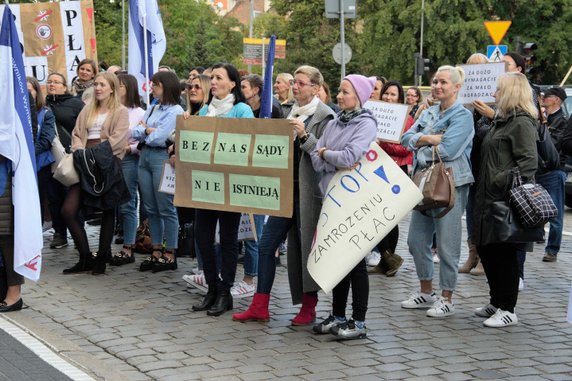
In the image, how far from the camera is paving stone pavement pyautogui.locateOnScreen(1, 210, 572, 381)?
6.47 m

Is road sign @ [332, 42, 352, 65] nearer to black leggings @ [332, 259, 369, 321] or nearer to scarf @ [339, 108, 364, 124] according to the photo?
scarf @ [339, 108, 364, 124]

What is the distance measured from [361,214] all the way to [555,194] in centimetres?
476

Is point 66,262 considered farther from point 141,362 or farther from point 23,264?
point 141,362

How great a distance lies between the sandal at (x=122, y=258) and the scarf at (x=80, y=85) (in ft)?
7.80

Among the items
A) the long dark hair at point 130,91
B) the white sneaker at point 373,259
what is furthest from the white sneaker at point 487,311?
the long dark hair at point 130,91

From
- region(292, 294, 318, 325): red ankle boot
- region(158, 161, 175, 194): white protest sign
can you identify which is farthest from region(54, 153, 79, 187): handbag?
region(292, 294, 318, 325): red ankle boot

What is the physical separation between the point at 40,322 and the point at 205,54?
209ft

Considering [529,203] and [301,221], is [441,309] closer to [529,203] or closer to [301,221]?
[529,203]

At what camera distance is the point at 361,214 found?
7113mm

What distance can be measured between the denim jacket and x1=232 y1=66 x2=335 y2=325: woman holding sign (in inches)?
39.4

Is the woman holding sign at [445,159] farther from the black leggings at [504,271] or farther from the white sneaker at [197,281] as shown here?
the white sneaker at [197,281]

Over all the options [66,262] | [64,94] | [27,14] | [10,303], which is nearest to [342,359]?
[10,303]

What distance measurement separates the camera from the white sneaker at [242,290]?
8.83 m

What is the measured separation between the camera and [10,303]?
8266mm
